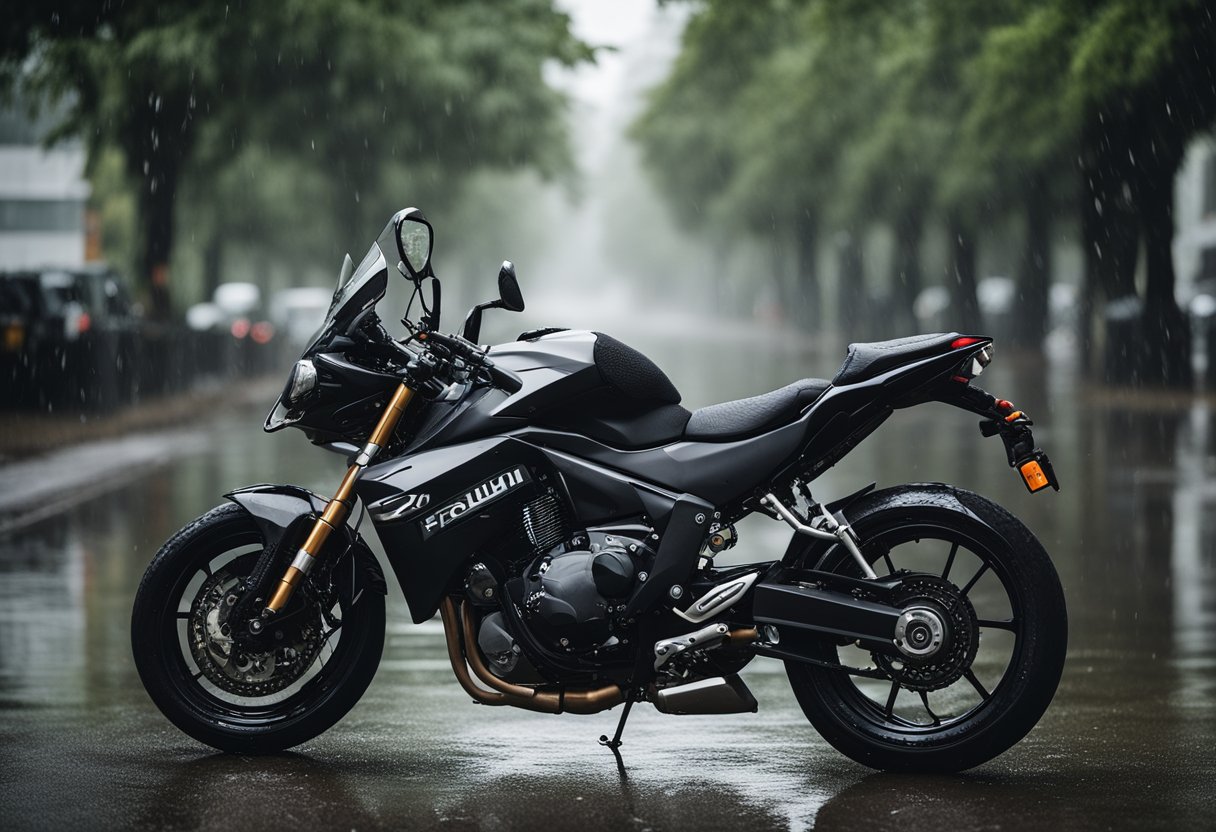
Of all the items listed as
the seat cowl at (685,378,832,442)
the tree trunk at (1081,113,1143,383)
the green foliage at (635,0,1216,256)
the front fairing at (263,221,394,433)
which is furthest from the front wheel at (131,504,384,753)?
the tree trunk at (1081,113,1143,383)

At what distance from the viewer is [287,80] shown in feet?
90.1

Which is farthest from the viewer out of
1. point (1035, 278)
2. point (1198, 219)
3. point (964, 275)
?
point (1198, 219)

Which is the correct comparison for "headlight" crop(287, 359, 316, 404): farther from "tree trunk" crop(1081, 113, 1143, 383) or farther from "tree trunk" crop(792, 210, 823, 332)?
"tree trunk" crop(792, 210, 823, 332)

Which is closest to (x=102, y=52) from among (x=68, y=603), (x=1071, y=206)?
(x=68, y=603)

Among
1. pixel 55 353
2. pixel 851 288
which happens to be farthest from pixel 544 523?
pixel 851 288

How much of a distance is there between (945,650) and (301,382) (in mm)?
1994

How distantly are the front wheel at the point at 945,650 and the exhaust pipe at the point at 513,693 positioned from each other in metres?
0.58

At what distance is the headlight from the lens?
17.6ft

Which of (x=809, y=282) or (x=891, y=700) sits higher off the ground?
(x=809, y=282)

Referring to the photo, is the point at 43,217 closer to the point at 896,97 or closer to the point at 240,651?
the point at 896,97

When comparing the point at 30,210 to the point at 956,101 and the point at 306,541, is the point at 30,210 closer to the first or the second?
the point at 956,101

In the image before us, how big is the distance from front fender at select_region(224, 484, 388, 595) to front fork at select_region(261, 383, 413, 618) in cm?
6

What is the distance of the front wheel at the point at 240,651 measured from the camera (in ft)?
18.1

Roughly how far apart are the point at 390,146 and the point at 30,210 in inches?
1997
